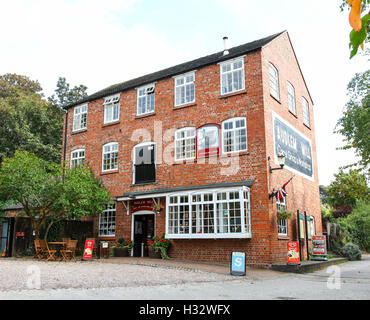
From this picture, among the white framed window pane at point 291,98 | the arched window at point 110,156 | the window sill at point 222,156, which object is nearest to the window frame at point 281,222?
the window sill at point 222,156

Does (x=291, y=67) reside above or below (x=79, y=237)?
above

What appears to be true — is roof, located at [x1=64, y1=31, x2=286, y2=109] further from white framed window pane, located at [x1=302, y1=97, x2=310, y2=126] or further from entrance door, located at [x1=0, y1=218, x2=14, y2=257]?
entrance door, located at [x1=0, y1=218, x2=14, y2=257]

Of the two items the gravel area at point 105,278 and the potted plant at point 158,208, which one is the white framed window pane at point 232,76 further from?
the gravel area at point 105,278

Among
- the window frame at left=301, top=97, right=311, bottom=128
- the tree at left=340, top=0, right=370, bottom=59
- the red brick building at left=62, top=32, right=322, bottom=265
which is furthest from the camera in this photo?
the window frame at left=301, top=97, right=311, bottom=128

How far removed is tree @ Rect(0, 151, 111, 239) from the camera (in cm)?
1544

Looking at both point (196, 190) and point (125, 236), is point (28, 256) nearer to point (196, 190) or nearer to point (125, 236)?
point (125, 236)

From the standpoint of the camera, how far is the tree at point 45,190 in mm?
15438

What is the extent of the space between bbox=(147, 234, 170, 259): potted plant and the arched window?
5274 mm

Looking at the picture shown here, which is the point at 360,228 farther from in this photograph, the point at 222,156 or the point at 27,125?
the point at 27,125

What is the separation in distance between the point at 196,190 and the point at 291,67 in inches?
372

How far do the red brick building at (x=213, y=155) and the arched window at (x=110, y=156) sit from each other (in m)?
0.06

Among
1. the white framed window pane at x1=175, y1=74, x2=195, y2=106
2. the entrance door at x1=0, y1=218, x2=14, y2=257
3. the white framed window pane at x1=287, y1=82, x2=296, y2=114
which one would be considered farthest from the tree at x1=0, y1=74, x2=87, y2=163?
the white framed window pane at x1=287, y1=82, x2=296, y2=114

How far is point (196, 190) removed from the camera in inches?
614

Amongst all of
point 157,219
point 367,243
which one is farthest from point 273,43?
point 367,243
